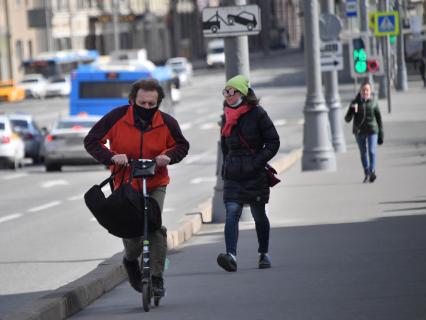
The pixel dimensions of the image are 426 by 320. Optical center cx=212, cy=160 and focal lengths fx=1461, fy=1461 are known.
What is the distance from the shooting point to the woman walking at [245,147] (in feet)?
39.0

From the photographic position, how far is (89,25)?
381 ft

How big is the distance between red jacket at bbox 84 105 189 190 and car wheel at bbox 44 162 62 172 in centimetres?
2614

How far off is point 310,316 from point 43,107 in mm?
68974

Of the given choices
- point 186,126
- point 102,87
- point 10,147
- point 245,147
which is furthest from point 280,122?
point 245,147

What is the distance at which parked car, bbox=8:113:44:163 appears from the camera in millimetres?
42250

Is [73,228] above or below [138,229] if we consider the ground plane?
below

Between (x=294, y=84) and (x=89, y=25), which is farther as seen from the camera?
(x=89, y=25)

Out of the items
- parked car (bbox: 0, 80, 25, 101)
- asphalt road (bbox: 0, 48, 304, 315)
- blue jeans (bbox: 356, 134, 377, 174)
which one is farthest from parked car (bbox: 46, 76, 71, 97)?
blue jeans (bbox: 356, 134, 377, 174)

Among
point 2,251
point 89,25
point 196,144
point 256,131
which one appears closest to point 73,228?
point 2,251

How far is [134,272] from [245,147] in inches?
77.1

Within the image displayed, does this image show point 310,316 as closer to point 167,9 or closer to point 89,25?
point 89,25

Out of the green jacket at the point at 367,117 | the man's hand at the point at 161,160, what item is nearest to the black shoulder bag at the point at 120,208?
the man's hand at the point at 161,160

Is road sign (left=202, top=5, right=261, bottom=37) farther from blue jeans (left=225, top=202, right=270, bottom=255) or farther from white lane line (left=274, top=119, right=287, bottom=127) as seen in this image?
white lane line (left=274, top=119, right=287, bottom=127)

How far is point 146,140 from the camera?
33.0 ft
